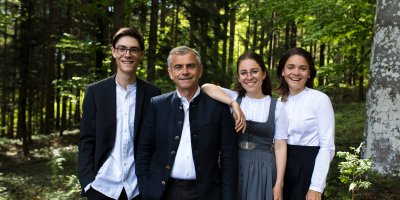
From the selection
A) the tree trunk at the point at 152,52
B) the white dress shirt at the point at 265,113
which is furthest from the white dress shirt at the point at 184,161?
the tree trunk at the point at 152,52

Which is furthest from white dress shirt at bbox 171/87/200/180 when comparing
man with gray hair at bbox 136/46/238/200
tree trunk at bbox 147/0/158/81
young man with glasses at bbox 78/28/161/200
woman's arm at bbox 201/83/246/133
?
tree trunk at bbox 147/0/158/81

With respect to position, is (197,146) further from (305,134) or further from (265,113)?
(305,134)

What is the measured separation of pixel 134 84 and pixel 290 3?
751cm

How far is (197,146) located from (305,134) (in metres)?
1.04

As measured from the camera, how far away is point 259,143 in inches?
128

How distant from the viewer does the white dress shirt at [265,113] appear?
129 inches

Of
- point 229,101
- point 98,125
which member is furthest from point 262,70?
point 98,125

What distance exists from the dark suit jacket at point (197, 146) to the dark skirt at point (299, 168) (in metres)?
0.61

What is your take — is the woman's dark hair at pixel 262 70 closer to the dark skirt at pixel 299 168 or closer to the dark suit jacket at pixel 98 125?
the dark skirt at pixel 299 168

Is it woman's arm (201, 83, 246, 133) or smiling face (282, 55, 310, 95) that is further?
smiling face (282, 55, 310, 95)

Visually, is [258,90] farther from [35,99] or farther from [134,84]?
[35,99]

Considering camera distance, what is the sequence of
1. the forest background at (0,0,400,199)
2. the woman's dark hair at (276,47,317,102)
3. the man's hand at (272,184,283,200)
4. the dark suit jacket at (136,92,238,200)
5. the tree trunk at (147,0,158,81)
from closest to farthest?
the dark suit jacket at (136,92,238,200)
the man's hand at (272,184,283,200)
the woman's dark hair at (276,47,317,102)
the forest background at (0,0,400,199)
the tree trunk at (147,0,158,81)

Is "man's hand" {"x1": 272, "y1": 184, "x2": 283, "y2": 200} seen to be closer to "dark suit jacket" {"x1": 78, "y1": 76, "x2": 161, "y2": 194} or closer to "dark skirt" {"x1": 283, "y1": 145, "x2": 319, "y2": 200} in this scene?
"dark skirt" {"x1": 283, "y1": 145, "x2": 319, "y2": 200}

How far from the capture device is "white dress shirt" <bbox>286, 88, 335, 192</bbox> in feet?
10.7
